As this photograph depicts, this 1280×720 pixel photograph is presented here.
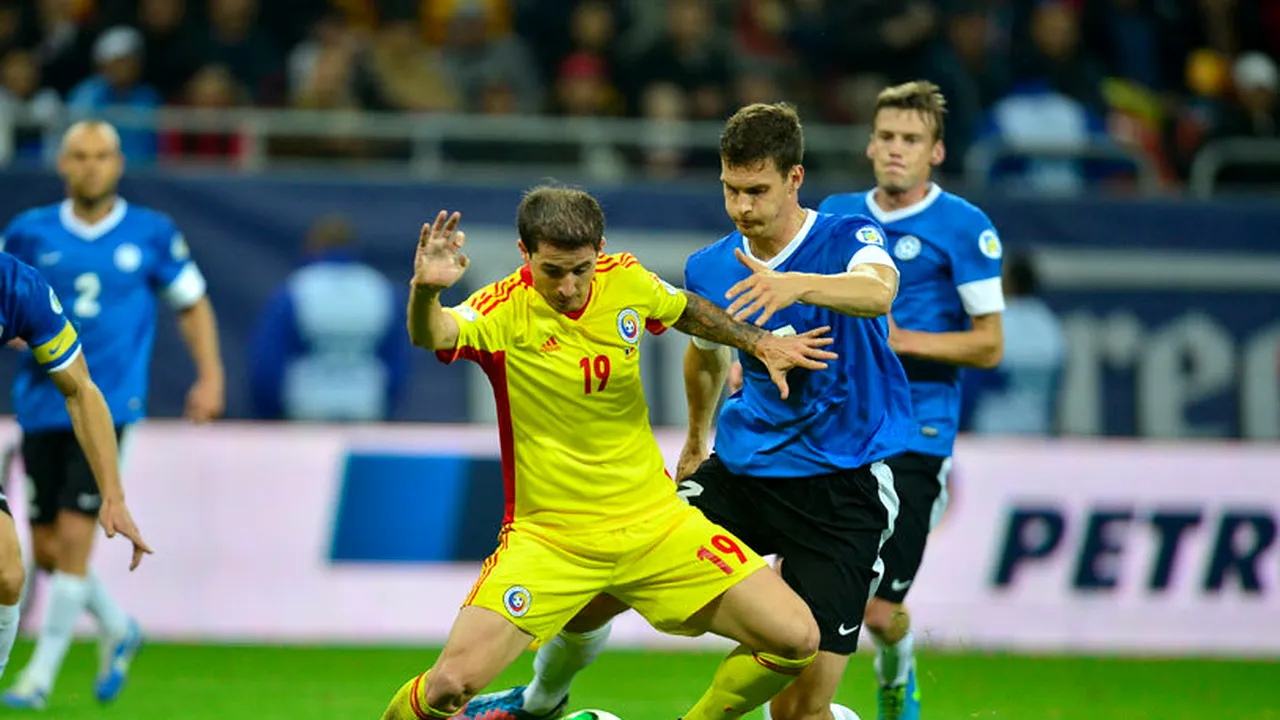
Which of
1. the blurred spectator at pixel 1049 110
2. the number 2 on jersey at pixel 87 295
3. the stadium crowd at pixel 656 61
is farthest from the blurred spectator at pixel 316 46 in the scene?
the number 2 on jersey at pixel 87 295

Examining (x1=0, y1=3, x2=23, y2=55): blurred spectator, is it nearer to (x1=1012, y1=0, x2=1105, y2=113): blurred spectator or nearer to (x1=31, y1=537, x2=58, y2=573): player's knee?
(x1=31, y1=537, x2=58, y2=573): player's knee

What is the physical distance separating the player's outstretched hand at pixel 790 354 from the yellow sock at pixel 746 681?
2.89ft

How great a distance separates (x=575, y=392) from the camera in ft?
20.1

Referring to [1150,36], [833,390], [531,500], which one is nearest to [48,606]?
[531,500]

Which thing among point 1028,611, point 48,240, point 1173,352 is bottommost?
point 1028,611

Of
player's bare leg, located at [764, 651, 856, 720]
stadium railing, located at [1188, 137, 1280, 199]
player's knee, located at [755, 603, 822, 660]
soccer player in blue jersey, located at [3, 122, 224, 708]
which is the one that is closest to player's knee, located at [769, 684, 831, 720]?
player's bare leg, located at [764, 651, 856, 720]

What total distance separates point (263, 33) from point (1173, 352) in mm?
7793

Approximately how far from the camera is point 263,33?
14.9 m

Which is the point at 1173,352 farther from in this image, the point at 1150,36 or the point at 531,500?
the point at 531,500

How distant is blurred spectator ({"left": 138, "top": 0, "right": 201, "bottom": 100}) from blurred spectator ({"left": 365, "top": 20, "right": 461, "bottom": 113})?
1.37 m

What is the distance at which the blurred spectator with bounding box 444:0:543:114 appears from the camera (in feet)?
48.7

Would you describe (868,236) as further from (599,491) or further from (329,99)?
(329,99)

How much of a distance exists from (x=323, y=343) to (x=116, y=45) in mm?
3010

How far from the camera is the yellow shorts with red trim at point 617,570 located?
19.7 feet
